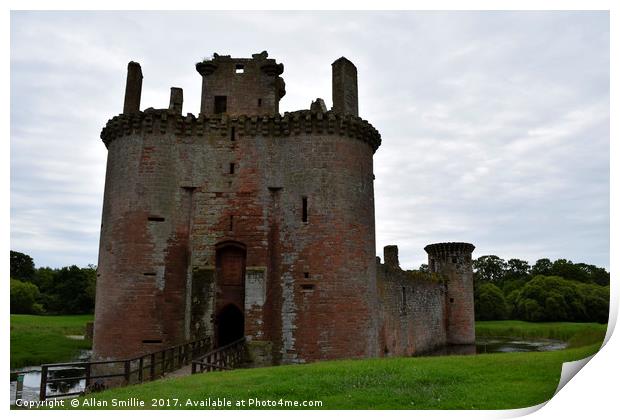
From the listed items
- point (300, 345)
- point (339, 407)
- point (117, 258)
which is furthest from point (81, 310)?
point (339, 407)

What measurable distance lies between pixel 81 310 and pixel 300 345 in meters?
40.2

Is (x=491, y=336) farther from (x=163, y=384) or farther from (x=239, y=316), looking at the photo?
(x=163, y=384)

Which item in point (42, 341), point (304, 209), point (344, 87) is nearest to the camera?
point (304, 209)

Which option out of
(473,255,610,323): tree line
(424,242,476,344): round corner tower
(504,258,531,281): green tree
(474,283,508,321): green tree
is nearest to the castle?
(424,242,476,344): round corner tower

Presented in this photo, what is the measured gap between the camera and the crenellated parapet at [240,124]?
18.7 meters

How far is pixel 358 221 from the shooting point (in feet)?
61.1

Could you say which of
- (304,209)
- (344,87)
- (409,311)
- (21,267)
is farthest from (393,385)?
(21,267)

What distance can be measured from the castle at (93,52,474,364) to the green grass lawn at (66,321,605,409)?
545 cm

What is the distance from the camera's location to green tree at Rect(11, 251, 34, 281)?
56.5 metres

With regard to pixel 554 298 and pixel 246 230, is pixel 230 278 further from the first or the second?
pixel 554 298

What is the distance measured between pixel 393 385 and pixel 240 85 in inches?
588

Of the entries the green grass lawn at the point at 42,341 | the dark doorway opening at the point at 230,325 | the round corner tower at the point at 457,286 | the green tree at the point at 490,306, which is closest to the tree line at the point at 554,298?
the green tree at the point at 490,306

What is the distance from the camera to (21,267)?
57.3 m

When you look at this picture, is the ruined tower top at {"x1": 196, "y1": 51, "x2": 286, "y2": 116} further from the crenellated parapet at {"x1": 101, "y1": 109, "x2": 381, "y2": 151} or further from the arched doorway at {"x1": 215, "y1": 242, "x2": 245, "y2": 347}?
the arched doorway at {"x1": 215, "y1": 242, "x2": 245, "y2": 347}
